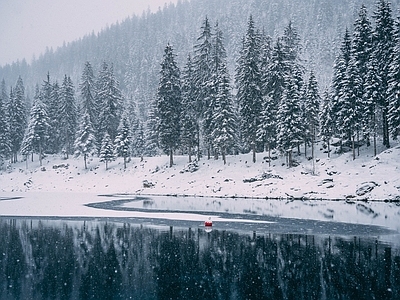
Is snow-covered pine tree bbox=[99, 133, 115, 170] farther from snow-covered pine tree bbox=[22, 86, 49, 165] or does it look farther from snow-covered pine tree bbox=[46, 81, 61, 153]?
snow-covered pine tree bbox=[46, 81, 61, 153]

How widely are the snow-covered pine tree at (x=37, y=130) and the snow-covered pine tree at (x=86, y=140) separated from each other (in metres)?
8.47

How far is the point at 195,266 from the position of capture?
15.5m

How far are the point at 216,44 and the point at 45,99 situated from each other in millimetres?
43410

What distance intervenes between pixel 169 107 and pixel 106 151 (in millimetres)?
15965

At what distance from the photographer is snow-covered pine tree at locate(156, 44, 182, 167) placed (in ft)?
193

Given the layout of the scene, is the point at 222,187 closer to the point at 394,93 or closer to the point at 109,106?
the point at 394,93

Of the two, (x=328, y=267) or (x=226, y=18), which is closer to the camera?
(x=328, y=267)

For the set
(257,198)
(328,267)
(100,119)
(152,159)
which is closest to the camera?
(328,267)

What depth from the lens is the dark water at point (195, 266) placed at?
12250mm

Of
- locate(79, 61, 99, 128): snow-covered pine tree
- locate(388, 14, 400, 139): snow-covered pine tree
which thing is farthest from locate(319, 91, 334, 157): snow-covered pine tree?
locate(79, 61, 99, 128): snow-covered pine tree

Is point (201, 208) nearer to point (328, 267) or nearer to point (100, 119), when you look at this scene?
point (328, 267)

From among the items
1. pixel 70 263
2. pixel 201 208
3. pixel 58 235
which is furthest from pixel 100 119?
pixel 70 263

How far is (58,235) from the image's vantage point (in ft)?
76.3

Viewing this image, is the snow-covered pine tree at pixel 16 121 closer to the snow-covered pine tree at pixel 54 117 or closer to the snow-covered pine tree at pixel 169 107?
the snow-covered pine tree at pixel 54 117
